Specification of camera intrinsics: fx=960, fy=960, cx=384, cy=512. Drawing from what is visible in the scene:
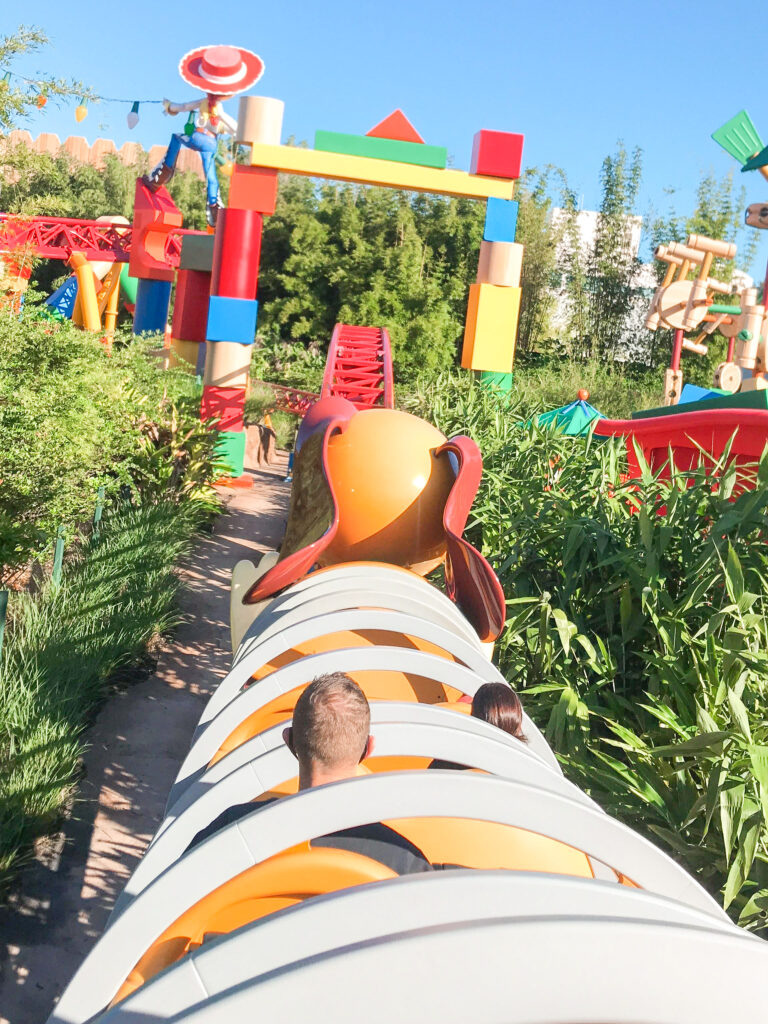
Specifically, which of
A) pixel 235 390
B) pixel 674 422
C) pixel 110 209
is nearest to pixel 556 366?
pixel 235 390

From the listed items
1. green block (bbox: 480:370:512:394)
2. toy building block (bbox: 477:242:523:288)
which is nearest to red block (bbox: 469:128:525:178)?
toy building block (bbox: 477:242:523:288)

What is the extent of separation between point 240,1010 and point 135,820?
3522 millimetres

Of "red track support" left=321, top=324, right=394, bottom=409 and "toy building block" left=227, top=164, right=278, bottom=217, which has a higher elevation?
"toy building block" left=227, top=164, right=278, bottom=217

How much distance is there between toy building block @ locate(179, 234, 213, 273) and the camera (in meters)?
13.9

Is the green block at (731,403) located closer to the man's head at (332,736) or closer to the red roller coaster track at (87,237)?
the man's head at (332,736)

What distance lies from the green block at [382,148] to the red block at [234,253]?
50.6 inches

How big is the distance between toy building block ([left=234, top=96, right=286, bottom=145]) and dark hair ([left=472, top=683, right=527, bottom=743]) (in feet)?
32.6

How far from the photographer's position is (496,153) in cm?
1074

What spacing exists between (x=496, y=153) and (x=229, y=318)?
11.8 ft

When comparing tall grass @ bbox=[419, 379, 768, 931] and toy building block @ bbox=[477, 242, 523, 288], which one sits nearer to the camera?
tall grass @ bbox=[419, 379, 768, 931]

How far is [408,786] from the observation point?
4.39 feet

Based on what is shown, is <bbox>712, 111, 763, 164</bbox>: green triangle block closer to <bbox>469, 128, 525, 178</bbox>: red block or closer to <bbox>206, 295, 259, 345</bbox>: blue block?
<bbox>469, 128, 525, 178</bbox>: red block

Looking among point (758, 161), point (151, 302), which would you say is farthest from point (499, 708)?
point (151, 302)

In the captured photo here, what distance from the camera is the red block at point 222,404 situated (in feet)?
37.3
